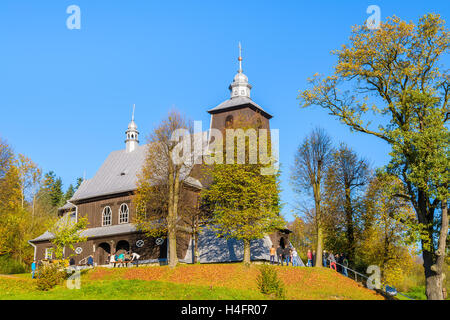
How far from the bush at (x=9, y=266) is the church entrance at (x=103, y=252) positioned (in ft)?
27.6

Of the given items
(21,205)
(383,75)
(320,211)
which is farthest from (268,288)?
(21,205)

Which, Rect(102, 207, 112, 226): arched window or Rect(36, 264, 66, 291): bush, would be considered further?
Rect(102, 207, 112, 226): arched window

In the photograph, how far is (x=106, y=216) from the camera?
42.0 m

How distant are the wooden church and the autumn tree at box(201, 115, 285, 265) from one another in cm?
382

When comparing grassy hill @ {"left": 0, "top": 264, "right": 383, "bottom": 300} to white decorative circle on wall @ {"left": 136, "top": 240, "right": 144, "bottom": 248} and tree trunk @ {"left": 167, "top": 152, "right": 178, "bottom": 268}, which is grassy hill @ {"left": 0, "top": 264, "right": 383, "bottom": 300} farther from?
white decorative circle on wall @ {"left": 136, "top": 240, "right": 144, "bottom": 248}

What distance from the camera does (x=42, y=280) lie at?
2231 cm

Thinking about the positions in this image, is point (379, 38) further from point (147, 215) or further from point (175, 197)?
point (147, 215)

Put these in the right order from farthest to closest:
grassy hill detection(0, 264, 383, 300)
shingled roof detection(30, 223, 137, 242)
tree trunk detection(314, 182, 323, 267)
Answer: shingled roof detection(30, 223, 137, 242)
tree trunk detection(314, 182, 323, 267)
grassy hill detection(0, 264, 383, 300)

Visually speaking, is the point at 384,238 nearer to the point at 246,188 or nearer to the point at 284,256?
the point at 284,256

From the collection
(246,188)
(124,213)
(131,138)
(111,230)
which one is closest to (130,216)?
(124,213)

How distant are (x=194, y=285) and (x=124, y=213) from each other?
17785mm

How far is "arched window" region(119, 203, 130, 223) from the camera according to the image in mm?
40438

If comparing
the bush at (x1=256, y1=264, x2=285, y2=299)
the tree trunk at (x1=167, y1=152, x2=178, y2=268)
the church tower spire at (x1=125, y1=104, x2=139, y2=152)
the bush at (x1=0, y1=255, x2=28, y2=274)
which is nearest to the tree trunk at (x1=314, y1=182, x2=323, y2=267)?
the bush at (x1=256, y1=264, x2=285, y2=299)

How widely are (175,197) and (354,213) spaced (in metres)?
14.9
